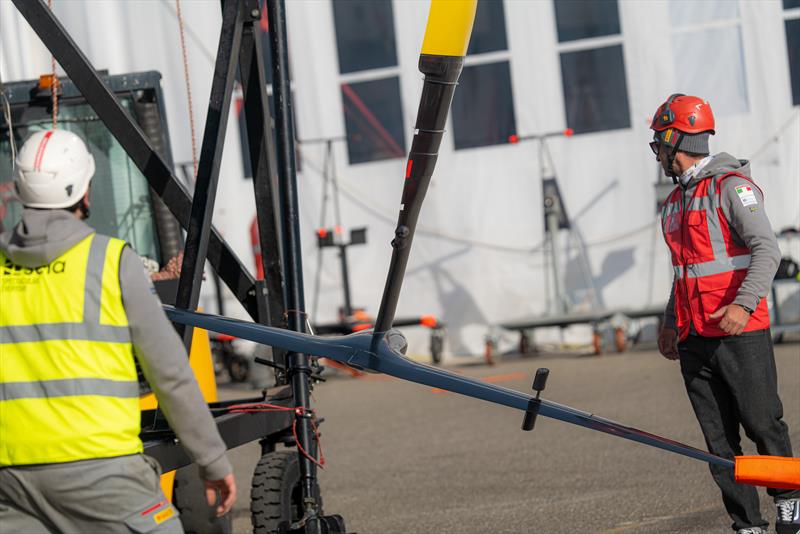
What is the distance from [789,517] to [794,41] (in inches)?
360

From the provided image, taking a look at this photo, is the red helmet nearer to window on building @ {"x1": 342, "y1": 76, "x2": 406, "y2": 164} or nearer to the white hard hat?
the white hard hat

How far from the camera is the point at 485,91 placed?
14844 millimetres

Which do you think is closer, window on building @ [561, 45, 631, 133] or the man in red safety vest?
the man in red safety vest

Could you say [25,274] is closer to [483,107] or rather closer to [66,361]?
[66,361]

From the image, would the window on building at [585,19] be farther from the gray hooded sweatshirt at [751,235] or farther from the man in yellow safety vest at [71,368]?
the man in yellow safety vest at [71,368]

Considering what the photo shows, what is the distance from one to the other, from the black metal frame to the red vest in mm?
1545

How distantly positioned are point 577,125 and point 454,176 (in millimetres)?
1583

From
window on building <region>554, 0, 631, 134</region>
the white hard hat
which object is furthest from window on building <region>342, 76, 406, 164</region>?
the white hard hat

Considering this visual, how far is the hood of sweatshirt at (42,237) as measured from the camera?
3.08 metres

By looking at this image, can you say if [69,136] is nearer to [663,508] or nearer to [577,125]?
[663,508]

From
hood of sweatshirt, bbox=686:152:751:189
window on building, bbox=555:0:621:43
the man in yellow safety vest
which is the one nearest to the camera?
the man in yellow safety vest

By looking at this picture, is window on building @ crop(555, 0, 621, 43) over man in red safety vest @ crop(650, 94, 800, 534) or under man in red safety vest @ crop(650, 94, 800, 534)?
over

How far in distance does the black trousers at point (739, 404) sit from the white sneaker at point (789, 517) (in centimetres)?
3

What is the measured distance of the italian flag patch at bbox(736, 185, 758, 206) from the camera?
476 centimetres
